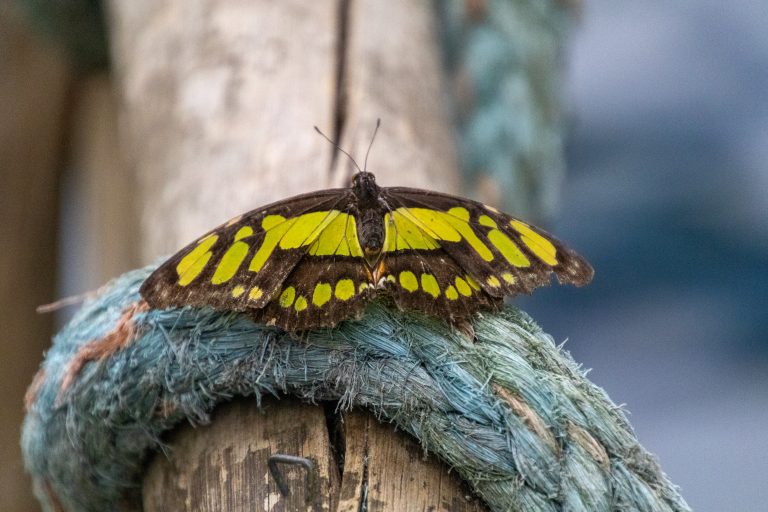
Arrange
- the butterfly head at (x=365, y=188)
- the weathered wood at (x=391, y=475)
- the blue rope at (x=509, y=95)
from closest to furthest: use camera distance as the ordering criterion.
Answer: the weathered wood at (x=391, y=475)
the butterfly head at (x=365, y=188)
the blue rope at (x=509, y=95)

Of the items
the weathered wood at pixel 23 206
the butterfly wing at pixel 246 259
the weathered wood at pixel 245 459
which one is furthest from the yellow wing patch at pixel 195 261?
the weathered wood at pixel 23 206

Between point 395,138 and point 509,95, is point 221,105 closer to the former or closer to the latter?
point 395,138

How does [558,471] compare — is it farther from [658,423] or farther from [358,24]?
[658,423]

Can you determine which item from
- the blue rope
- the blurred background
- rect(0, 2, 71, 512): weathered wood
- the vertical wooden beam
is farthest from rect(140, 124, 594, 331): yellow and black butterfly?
the blurred background

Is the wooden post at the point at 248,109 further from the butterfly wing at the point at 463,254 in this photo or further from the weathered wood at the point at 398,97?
the butterfly wing at the point at 463,254

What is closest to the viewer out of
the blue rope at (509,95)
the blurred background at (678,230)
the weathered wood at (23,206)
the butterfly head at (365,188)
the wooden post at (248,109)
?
the butterfly head at (365,188)

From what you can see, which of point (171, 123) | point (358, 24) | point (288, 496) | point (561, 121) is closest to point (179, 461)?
point (288, 496)
